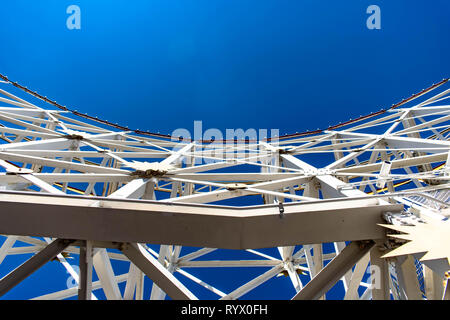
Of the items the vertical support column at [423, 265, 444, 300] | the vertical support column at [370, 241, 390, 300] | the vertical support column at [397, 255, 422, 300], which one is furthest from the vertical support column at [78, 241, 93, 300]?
the vertical support column at [423, 265, 444, 300]

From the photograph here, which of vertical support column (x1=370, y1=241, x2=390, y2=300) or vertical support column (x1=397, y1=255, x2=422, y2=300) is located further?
vertical support column (x1=370, y1=241, x2=390, y2=300)

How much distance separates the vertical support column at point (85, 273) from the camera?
4898 mm

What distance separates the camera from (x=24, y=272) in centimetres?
501

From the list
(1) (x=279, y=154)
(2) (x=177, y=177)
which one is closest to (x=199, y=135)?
(1) (x=279, y=154)

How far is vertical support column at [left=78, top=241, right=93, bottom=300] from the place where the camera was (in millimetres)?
4898

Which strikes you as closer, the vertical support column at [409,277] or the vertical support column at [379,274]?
the vertical support column at [409,277]

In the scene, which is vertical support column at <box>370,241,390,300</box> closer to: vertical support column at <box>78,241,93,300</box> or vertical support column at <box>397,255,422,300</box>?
vertical support column at <box>397,255,422,300</box>

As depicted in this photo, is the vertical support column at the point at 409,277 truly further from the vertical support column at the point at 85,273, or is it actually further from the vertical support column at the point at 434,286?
the vertical support column at the point at 85,273

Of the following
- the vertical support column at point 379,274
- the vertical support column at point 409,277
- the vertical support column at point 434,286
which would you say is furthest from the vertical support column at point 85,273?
the vertical support column at point 434,286

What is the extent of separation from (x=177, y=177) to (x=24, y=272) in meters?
5.08

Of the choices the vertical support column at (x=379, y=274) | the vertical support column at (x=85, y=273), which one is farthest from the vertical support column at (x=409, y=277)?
the vertical support column at (x=85, y=273)
